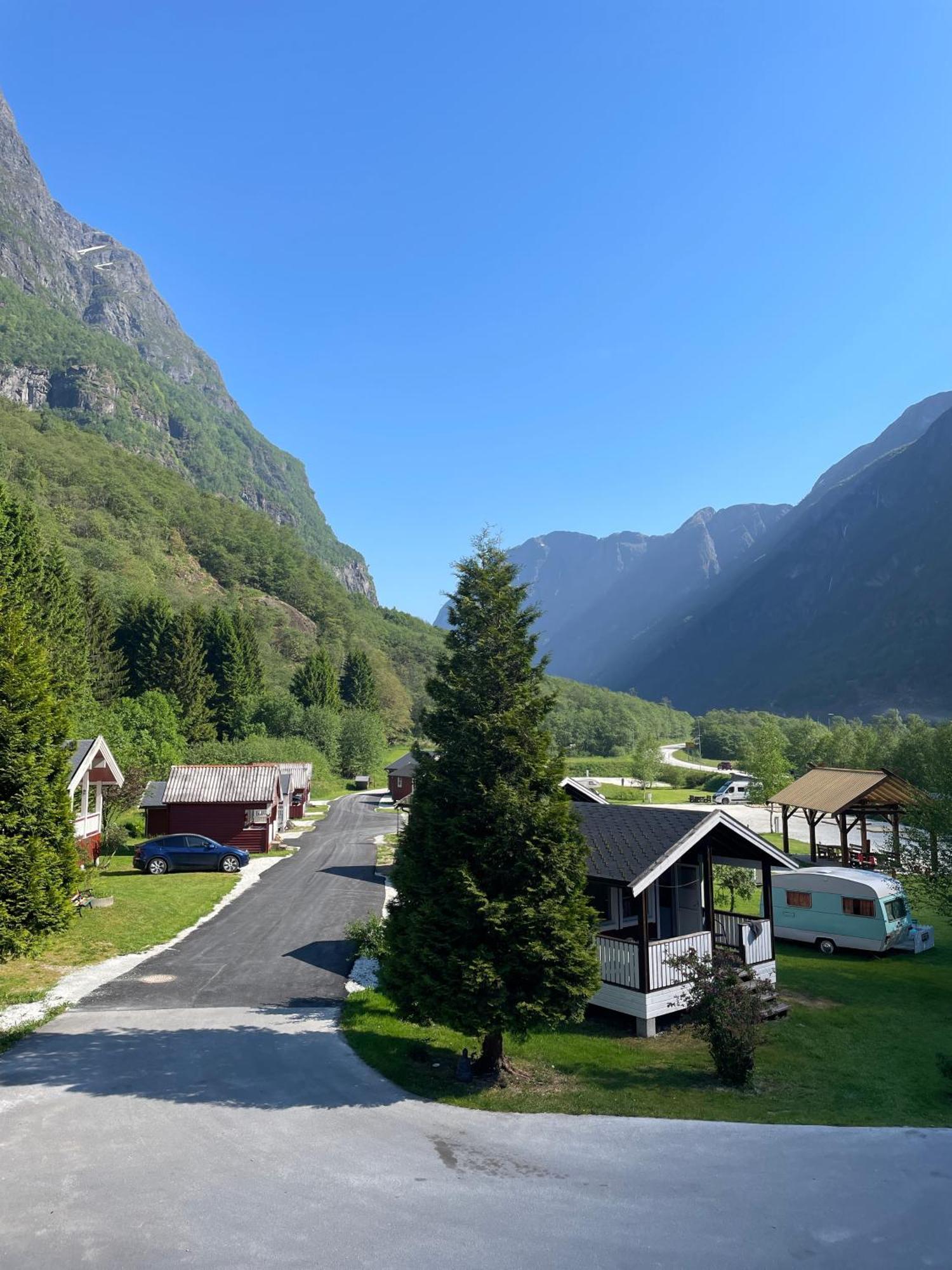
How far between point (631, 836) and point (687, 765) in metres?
123

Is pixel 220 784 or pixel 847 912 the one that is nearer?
pixel 847 912

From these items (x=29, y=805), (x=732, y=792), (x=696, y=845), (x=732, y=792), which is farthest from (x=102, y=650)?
(x=696, y=845)

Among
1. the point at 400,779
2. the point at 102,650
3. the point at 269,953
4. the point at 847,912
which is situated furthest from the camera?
the point at 102,650

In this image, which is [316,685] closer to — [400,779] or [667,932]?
[400,779]

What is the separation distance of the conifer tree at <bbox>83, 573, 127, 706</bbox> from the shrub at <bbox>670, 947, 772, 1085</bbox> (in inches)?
2729

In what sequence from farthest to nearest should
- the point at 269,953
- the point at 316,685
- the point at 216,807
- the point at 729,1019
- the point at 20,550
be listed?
1. the point at 316,685
2. the point at 20,550
3. the point at 216,807
4. the point at 269,953
5. the point at 729,1019

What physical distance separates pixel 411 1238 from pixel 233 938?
700 inches

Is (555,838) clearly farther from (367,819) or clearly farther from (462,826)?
(367,819)

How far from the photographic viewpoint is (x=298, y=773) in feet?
200

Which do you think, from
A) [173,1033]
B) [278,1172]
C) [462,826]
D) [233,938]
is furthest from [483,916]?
[233,938]

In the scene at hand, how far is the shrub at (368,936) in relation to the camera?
21984 millimetres

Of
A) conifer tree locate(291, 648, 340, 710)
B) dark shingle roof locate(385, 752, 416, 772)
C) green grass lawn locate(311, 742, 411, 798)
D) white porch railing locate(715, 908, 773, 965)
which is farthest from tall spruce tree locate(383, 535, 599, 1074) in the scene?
conifer tree locate(291, 648, 340, 710)

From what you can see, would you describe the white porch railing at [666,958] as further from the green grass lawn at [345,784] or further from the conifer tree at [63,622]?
the green grass lawn at [345,784]

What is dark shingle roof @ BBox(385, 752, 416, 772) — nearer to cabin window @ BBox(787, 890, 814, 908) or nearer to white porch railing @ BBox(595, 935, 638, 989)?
cabin window @ BBox(787, 890, 814, 908)
